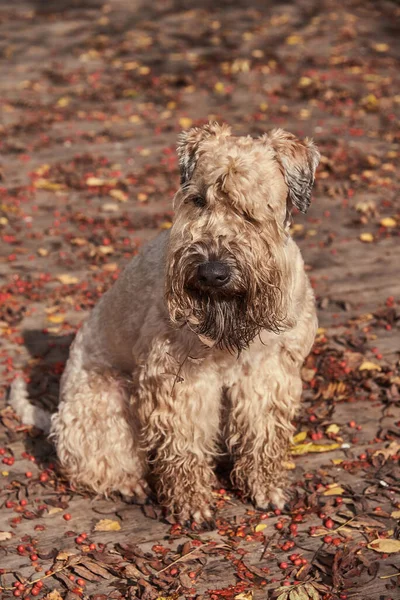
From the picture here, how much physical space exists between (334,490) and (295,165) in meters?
2.10

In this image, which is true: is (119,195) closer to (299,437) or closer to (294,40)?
(299,437)

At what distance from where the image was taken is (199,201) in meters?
4.11

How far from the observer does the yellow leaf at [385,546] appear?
180 inches

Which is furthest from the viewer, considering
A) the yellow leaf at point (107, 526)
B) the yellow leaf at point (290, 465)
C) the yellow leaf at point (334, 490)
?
the yellow leaf at point (290, 465)

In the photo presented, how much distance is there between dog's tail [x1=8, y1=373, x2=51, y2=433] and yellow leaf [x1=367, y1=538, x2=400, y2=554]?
2.34m

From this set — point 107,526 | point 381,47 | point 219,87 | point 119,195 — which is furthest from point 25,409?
point 381,47

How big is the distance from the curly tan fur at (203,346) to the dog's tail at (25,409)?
392mm

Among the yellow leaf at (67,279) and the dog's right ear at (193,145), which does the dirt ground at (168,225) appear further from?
the dog's right ear at (193,145)

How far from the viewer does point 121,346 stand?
5094mm

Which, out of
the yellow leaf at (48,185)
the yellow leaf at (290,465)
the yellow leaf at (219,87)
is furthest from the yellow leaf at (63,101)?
the yellow leaf at (290,465)

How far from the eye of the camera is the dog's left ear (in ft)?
13.9

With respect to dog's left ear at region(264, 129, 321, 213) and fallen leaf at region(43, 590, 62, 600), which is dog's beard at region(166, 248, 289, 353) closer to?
dog's left ear at region(264, 129, 321, 213)

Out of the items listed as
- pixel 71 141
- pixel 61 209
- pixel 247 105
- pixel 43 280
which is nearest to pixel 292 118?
pixel 247 105

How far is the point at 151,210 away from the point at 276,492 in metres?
4.56
